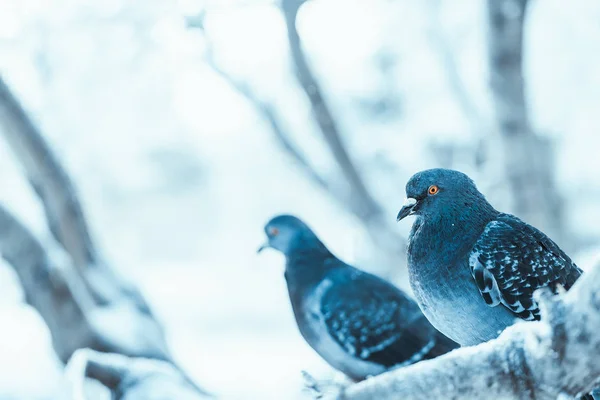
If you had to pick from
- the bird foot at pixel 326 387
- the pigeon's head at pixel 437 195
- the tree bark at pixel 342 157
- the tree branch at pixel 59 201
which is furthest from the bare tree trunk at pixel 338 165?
the bird foot at pixel 326 387

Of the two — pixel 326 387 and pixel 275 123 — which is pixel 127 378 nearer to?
pixel 326 387

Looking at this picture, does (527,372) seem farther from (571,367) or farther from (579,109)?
(579,109)

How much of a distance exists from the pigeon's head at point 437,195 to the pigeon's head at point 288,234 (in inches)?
36.8

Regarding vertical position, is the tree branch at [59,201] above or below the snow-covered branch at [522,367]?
above

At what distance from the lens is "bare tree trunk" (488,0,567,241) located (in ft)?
15.9

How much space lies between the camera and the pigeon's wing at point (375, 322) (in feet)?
10.6

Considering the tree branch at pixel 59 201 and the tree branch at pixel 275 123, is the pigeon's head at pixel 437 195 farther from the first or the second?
the tree branch at pixel 275 123

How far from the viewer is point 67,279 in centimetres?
451

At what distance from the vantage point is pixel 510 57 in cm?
496

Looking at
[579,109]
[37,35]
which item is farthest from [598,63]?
[37,35]

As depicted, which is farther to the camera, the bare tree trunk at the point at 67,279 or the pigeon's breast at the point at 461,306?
the bare tree trunk at the point at 67,279

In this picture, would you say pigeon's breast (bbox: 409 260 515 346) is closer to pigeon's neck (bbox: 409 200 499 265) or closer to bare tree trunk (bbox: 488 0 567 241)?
pigeon's neck (bbox: 409 200 499 265)

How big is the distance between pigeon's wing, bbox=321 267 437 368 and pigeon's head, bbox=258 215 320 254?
0.85 ft

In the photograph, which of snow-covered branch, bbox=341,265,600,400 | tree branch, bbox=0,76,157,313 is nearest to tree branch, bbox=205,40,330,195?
tree branch, bbox=0,76,157,313
